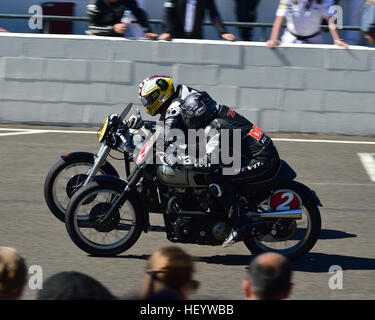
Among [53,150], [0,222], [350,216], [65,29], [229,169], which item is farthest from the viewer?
[65,29]

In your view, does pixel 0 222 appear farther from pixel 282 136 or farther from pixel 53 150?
pixel 282 136

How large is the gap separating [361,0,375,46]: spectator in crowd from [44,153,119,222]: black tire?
5358mm

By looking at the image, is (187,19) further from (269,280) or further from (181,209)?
(269,280)

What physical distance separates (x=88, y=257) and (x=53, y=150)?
3784mm

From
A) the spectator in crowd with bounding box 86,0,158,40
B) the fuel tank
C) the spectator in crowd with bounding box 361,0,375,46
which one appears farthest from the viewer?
the spectator in crowd with bounding box 361,0,375,46

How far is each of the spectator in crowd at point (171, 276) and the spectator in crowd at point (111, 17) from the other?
743 centimetres

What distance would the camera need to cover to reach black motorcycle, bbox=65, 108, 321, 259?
6484mm

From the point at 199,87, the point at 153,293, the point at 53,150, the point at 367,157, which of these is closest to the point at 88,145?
the point at 53,150

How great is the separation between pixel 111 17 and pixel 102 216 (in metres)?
5.11

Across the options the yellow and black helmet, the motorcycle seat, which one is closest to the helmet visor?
the yellow and black helmet

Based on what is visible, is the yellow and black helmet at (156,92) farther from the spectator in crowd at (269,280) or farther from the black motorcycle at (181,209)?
the spectator in crowd at (269,280)

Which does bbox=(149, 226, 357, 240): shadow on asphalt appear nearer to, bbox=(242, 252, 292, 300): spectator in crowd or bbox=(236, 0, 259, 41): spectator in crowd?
bbox=(242, 252, 292, 300): spectator in crowd

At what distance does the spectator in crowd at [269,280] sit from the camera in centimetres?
367

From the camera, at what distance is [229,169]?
6.50 metres
